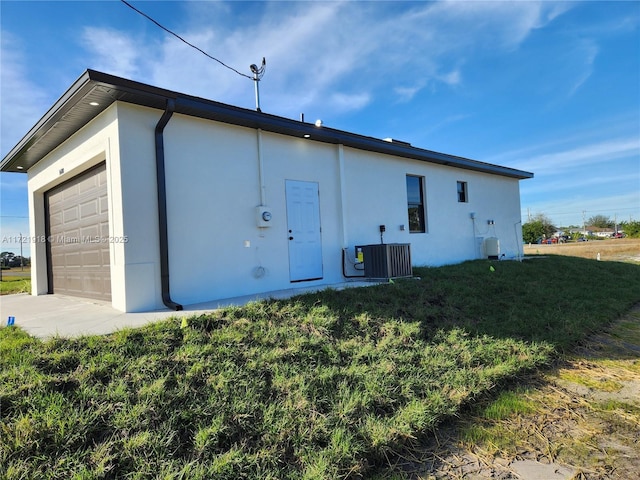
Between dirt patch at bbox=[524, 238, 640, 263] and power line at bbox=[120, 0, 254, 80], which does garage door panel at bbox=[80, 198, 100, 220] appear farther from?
dirt patch at bbox=[524, 238, 640, 263]

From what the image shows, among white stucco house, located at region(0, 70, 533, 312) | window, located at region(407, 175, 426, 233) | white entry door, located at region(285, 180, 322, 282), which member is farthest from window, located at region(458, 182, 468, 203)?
white entry door, located at region(285, 180, 322, 282)

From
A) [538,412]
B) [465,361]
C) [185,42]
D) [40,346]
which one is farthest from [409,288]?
[185,42]

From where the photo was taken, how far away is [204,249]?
5910mm

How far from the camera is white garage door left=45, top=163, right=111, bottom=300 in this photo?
6078 mm

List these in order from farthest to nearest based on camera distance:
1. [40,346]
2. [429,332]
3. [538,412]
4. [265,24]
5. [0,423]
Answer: [265,24], [429,332], [40,346], [538,412], [0,423]

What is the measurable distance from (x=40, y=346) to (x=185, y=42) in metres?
6.37

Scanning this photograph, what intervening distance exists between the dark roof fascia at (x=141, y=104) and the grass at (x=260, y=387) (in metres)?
3.25

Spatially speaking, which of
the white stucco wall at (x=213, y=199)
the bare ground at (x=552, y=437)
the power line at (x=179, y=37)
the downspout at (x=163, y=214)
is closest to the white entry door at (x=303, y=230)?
the white stucco wall at (x=213, y=199)

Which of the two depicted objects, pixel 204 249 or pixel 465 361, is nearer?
pixel 465 361

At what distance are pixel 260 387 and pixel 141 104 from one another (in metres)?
4.64

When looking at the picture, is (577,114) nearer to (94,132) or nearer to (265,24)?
(265,24)

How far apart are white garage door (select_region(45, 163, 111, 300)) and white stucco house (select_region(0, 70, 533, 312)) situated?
39 mm

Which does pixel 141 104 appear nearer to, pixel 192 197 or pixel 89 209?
pixel 192 197

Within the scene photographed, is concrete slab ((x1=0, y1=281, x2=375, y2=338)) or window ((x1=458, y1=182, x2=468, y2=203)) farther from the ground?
window ((x1=458, y1=182, x2=468, y2=203))
